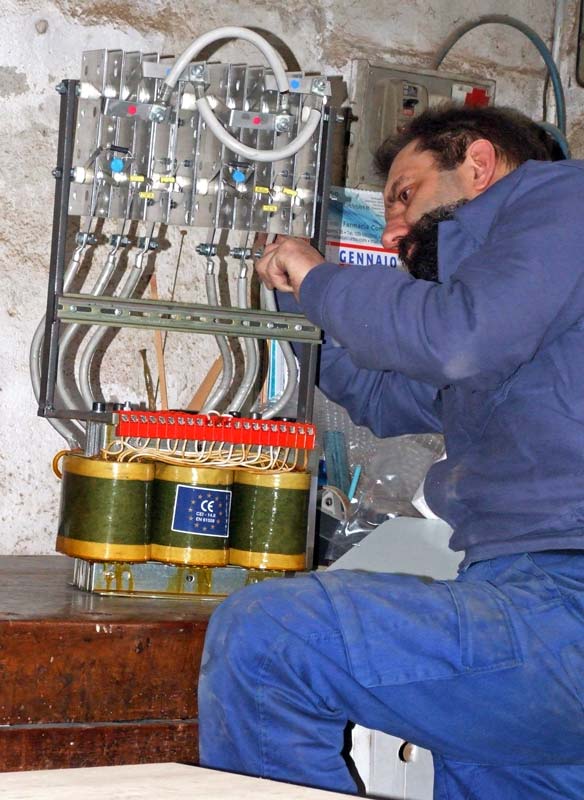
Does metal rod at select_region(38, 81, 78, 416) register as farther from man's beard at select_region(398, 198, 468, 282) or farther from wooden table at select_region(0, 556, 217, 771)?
man's beard at select_region(398, 198, 468, 282)

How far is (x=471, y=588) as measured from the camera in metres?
1.29

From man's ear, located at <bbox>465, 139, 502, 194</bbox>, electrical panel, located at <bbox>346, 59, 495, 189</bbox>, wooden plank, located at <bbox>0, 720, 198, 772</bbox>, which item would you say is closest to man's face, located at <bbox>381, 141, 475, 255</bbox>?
man's ear, located at <bbox>465, 139, 502, 194</bbox>

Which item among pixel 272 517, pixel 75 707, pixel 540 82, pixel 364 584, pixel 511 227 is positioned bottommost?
pixel 75 707

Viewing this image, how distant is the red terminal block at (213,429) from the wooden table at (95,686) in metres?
0.31

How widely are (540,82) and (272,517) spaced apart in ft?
5.23

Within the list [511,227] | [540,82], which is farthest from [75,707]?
[540,82]

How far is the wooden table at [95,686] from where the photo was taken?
1479 millimetres

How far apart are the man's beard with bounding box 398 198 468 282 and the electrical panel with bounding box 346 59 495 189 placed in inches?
34.4

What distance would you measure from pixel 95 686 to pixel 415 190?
0.96 metres

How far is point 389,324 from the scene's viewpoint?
4.47 ft

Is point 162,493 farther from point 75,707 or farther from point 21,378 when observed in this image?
point 21,378

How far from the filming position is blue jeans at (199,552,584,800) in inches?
48.0

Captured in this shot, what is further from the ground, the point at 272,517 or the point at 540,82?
the point at 540,82

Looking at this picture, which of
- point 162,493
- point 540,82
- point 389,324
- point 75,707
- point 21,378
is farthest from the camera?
point 540,82
